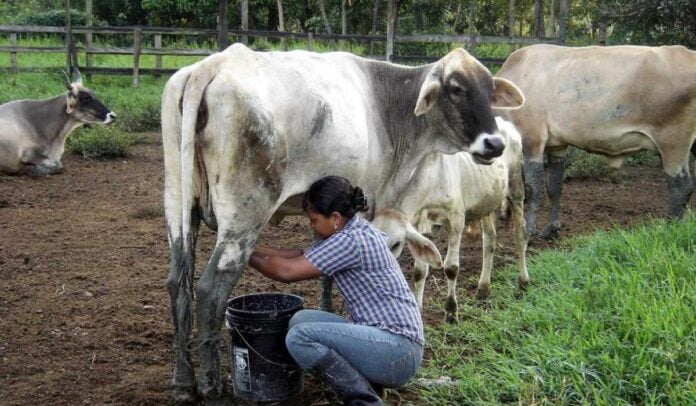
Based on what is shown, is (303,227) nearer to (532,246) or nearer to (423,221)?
(532,246)

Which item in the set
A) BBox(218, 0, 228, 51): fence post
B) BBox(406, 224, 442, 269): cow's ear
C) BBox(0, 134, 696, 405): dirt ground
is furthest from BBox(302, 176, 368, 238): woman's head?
BBox(218, 0, 228, 51): fence post

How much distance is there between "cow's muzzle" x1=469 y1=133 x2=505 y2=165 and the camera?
4.95 meters

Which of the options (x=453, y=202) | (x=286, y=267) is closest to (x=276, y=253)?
(x=286, y=267)

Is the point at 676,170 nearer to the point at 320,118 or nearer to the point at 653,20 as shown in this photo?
the point at 320,118

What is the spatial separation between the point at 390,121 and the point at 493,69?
1335cm

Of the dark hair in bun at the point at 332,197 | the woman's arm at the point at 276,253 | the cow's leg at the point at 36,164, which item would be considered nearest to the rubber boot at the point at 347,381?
the woman's arm at the point at 276,253

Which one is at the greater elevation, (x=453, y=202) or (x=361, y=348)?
(x=453, y=202)

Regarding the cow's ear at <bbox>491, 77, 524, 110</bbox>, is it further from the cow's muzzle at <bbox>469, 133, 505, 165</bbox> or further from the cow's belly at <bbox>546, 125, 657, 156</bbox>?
the cow's belly at <bbox>546, 125, 657, 156</bbox>

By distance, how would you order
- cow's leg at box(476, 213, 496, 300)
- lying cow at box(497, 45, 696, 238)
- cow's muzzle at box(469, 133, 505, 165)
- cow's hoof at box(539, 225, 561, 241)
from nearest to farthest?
cow's muzzle at box(469, 133, 505, 165), cow's leg at box(476, 213, 496, 300), lying cow at box(497, 45, 696, 238), cow's hoof at box(539, 225, 561, 241)

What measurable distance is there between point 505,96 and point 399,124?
90cm

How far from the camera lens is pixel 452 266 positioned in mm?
5469

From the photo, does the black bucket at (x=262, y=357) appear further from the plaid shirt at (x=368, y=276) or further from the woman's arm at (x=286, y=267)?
the plaid shirt at (x=368, y=276)

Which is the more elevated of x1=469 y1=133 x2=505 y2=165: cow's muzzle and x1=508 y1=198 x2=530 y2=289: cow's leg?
x1=469 y1=133 x2=505 y2=165: cow's muzzle

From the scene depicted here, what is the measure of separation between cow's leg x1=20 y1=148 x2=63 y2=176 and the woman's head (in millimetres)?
7554
